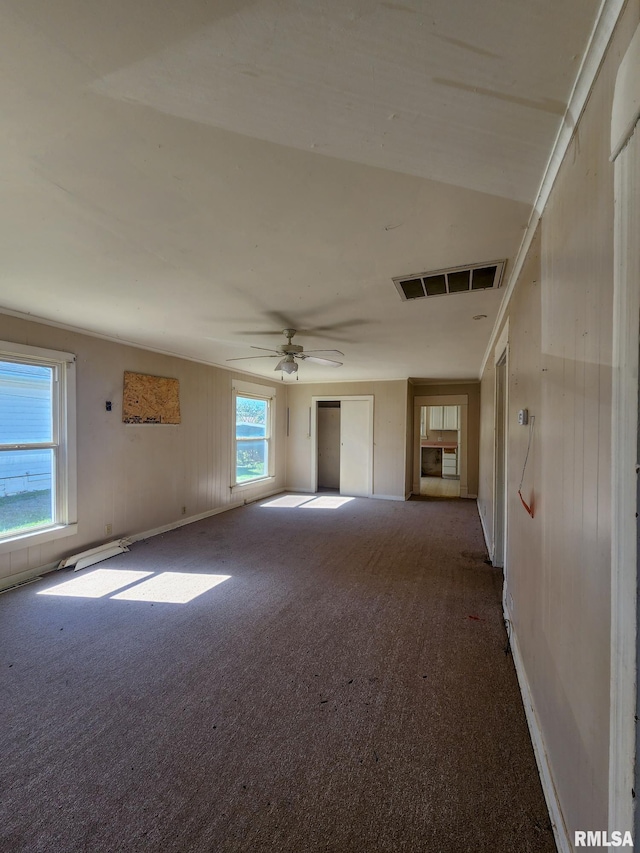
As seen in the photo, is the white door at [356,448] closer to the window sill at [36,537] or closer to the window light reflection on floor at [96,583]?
the window light reflection on floor at [96,583]

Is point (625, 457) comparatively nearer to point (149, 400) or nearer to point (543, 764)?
point (543, 764)

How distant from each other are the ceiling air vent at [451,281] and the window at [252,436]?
425 centimetres

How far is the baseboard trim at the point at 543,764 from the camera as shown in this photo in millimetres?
1121

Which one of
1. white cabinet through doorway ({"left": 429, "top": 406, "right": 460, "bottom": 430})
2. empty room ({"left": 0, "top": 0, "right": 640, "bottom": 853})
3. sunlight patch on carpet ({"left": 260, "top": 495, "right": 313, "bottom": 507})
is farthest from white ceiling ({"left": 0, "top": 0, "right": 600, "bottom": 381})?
white cabinet through doorway ({"left": 429, "top": 406, "right": 460, "bottom": 430})

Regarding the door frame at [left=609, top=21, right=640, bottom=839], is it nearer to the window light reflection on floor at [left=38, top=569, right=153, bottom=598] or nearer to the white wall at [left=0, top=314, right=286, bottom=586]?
the window light reflection on floor at [left=38, top=569, right=153, bottom=598]

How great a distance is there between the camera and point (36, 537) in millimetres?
3234

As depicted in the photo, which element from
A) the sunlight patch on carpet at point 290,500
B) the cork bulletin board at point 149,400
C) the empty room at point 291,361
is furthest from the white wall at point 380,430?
the empty room at point 291,361

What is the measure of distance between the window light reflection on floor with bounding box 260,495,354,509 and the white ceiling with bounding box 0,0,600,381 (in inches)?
181

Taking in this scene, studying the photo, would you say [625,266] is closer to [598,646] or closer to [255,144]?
[598,646]

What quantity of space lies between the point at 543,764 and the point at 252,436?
19.4 ft

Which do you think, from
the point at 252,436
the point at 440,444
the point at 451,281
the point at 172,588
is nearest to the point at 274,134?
the point at 451,281

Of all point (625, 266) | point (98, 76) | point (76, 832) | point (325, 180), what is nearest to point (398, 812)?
point (76, 832)

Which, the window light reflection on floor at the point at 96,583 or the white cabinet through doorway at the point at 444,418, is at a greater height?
the white cabinet through doorway at the point at 444,418

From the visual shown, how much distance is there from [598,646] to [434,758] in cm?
105
